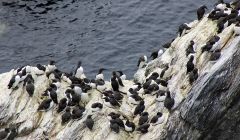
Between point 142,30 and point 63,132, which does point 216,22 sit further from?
point 142,30

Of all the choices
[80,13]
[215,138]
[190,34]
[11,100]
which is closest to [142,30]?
[80,13]

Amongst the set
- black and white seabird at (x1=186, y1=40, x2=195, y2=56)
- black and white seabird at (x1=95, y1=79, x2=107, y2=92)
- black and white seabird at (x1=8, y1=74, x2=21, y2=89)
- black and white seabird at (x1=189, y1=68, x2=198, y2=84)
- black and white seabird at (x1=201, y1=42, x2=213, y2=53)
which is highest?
black and white seabird at (x1=201, y1=42, x2=213, y2=53)

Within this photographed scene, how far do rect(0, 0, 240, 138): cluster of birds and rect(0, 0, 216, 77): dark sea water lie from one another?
10.2 meters

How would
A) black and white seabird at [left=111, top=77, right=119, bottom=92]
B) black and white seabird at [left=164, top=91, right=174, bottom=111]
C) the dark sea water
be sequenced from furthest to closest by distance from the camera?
the dark sea water, black and white seabird at [left=111, top=77, right=119, bottom=92], black and white seabird at [left=164, top=91, right=174, bottom=111]

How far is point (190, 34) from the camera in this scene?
35.7 m

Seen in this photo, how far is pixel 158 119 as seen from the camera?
96.0ft

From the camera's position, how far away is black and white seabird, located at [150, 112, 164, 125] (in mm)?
29266

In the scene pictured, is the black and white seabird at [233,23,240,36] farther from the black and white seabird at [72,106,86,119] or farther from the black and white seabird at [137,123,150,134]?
the black and white seabird at [72,106,86,119]

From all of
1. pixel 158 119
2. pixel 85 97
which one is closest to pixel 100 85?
pixel 85 97

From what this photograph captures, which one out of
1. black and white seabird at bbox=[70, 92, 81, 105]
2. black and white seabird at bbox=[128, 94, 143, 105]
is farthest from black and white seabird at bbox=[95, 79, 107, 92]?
black and white seabird at bbox=[128, 94, 143, 105]

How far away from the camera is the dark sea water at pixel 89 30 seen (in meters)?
46.6

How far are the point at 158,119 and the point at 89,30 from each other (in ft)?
74.2

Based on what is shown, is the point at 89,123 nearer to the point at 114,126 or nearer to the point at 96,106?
the point at 96,106

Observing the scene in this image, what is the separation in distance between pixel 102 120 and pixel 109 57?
53.4 ft
